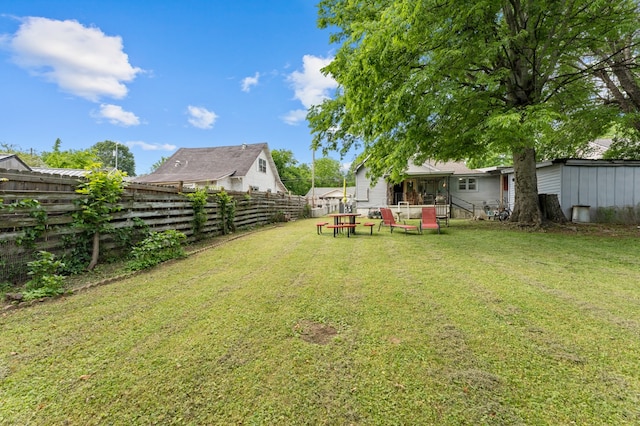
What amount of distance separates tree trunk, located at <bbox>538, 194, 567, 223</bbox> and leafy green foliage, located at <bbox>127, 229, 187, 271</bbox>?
12.8 m

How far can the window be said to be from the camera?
1985 cm

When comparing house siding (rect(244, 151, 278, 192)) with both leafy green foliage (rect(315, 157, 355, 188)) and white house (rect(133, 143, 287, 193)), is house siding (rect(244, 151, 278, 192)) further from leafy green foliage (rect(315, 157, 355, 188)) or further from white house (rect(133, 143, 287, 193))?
leafy green foliage (rect(315, 157, 355, 188))

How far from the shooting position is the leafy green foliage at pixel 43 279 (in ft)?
11.8

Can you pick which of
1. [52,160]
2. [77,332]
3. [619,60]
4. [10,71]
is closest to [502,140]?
[619,60]

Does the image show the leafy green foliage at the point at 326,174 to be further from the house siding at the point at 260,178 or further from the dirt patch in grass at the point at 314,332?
the dirt patch in grass at the point at 314,332

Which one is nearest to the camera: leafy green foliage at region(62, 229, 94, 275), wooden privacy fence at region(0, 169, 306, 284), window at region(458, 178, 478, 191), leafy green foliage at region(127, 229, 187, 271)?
wooden privacy fence at region(0, 169, 306, 284)

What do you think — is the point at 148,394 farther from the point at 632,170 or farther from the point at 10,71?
the point at 10,71

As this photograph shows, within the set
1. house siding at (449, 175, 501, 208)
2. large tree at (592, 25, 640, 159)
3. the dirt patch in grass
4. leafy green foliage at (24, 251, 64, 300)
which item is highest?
large tree at (592, 25, 640, 159)

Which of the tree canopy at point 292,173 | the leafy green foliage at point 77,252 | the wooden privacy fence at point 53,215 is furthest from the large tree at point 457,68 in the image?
the tree canopy at point 292,173

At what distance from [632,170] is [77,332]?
735 inches

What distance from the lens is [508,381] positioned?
1.99m

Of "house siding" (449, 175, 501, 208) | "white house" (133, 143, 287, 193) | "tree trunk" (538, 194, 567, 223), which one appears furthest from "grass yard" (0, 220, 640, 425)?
"white house" (133, 143, 287, 193)

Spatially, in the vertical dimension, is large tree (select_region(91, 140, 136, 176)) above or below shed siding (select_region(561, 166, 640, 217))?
above

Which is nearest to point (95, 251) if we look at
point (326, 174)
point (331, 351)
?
point (331, 351)
